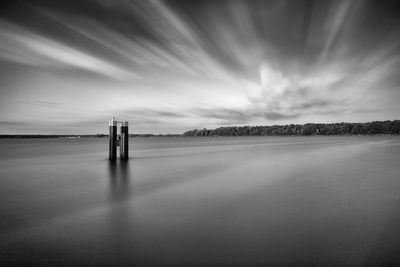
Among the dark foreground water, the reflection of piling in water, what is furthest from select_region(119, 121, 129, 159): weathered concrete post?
the dark foreground water

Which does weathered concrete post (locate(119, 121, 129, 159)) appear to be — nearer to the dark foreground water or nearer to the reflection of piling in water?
the reflection of piling in water

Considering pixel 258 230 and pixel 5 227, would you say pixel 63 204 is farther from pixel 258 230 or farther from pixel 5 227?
pixel 258 230

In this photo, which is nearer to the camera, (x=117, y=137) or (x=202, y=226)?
(x=202, y=226)

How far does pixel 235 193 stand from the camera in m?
5.68

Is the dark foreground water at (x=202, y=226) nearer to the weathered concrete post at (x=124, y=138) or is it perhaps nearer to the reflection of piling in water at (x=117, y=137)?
the reflection of piling in water at (x=117, y=137)

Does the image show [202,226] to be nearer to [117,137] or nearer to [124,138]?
[124,138]

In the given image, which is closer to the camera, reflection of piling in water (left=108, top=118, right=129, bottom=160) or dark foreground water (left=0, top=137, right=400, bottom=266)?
dark foreground water (left=0, top=137, right=400, bottom=266)

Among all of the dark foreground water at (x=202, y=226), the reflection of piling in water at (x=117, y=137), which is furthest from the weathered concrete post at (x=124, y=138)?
the dark foreground water at (x=202, y=226)

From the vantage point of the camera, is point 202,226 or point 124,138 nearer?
point 202,226

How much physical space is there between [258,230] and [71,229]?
2.65m

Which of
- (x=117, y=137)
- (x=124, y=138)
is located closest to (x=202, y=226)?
(x=124, y=138)

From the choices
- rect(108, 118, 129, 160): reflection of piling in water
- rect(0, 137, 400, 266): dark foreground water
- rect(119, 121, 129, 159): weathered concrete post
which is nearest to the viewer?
rect(0, 137, 400, 266): dark foreground water

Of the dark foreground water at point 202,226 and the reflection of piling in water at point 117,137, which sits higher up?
the reflection of piling in water at point 117,137

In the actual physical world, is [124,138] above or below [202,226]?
above
